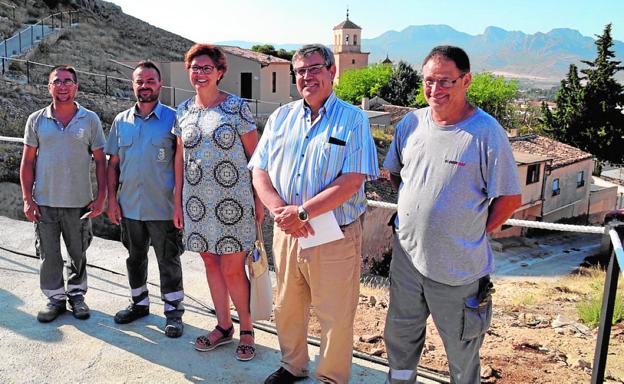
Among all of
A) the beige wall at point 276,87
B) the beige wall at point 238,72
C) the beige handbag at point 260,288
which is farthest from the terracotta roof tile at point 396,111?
the beige handbag at point 260,288

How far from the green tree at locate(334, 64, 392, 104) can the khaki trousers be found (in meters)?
53.3

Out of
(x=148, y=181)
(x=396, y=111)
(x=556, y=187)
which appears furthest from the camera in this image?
(x=396, y=111)

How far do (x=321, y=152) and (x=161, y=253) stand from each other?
1.48 metres

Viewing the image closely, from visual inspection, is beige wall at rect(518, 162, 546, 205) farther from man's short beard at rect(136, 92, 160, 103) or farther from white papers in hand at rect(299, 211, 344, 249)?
white papers in hand at rect(299, 211, 344, 249)

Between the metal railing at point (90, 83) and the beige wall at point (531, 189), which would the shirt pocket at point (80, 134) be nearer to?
the metal railing at point (90, 83)

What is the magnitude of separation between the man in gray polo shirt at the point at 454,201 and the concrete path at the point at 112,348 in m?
0.81

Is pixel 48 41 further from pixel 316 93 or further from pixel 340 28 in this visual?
pixel 340 28

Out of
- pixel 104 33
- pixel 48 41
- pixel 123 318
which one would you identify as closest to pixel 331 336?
pixel 123 318

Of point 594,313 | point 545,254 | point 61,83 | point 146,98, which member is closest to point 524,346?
point 594,313

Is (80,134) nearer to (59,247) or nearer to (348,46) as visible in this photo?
(59,247)

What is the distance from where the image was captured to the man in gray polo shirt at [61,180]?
3.76 m

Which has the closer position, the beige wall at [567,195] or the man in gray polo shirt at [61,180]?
the man in gray polo shirt at [61,180]

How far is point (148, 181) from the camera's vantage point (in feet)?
11.8

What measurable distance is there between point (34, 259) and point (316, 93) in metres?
3.52
